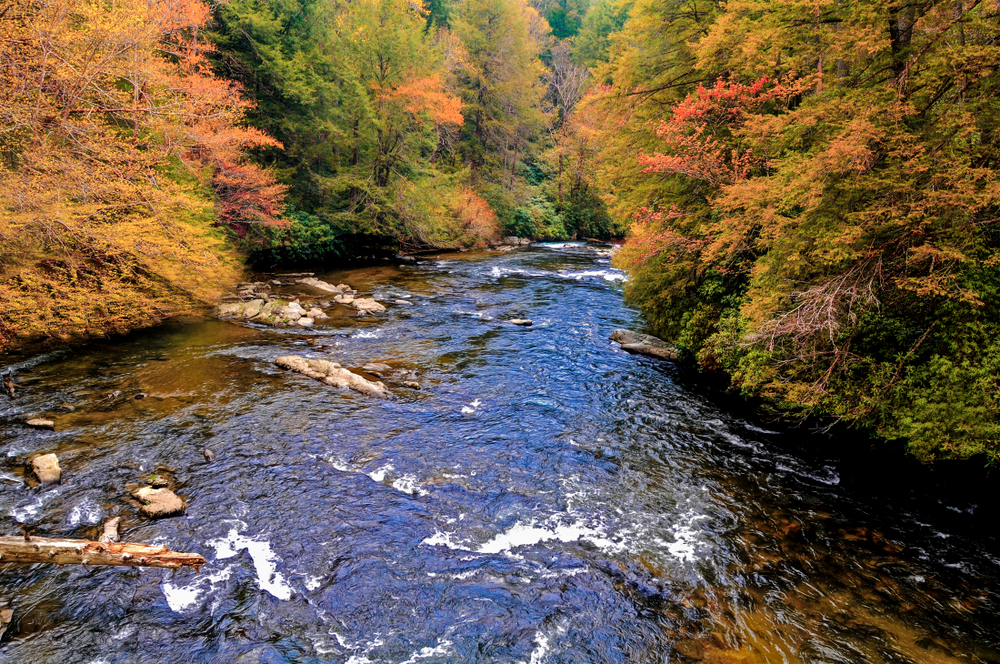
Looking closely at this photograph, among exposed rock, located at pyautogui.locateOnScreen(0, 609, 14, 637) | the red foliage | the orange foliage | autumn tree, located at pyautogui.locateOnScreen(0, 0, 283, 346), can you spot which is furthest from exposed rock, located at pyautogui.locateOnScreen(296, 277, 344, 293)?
exposed rock, located at pyautogui.locateOnScreen(0, 609, 14, 637)

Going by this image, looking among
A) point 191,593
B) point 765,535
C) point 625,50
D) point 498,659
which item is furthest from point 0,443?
point 625,50

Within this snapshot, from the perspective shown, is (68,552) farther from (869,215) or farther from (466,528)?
(869,215)

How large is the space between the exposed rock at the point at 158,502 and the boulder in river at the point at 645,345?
37.8 ft

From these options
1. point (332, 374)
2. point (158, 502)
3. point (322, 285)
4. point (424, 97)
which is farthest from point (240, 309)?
point (424, 97)

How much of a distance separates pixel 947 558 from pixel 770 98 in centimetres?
937

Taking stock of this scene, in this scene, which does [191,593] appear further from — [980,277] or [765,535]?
[980,277]

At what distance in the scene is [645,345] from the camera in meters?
14.1

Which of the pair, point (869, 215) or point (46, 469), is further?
point (869, 215)

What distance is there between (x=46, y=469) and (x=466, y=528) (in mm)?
6131

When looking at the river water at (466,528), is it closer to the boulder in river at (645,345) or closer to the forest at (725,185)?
the forest at (725,185)

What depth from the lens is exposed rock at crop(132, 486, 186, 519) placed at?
633 cm

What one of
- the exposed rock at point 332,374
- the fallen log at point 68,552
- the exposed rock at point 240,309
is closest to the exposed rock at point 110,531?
the fallen log at point 68,552

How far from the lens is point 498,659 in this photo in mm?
4863

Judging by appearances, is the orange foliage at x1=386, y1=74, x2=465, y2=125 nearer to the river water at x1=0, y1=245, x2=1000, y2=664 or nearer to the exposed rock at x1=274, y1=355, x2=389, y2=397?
the exposed rock at x1=274, y1=355, x2=389, y2=397
